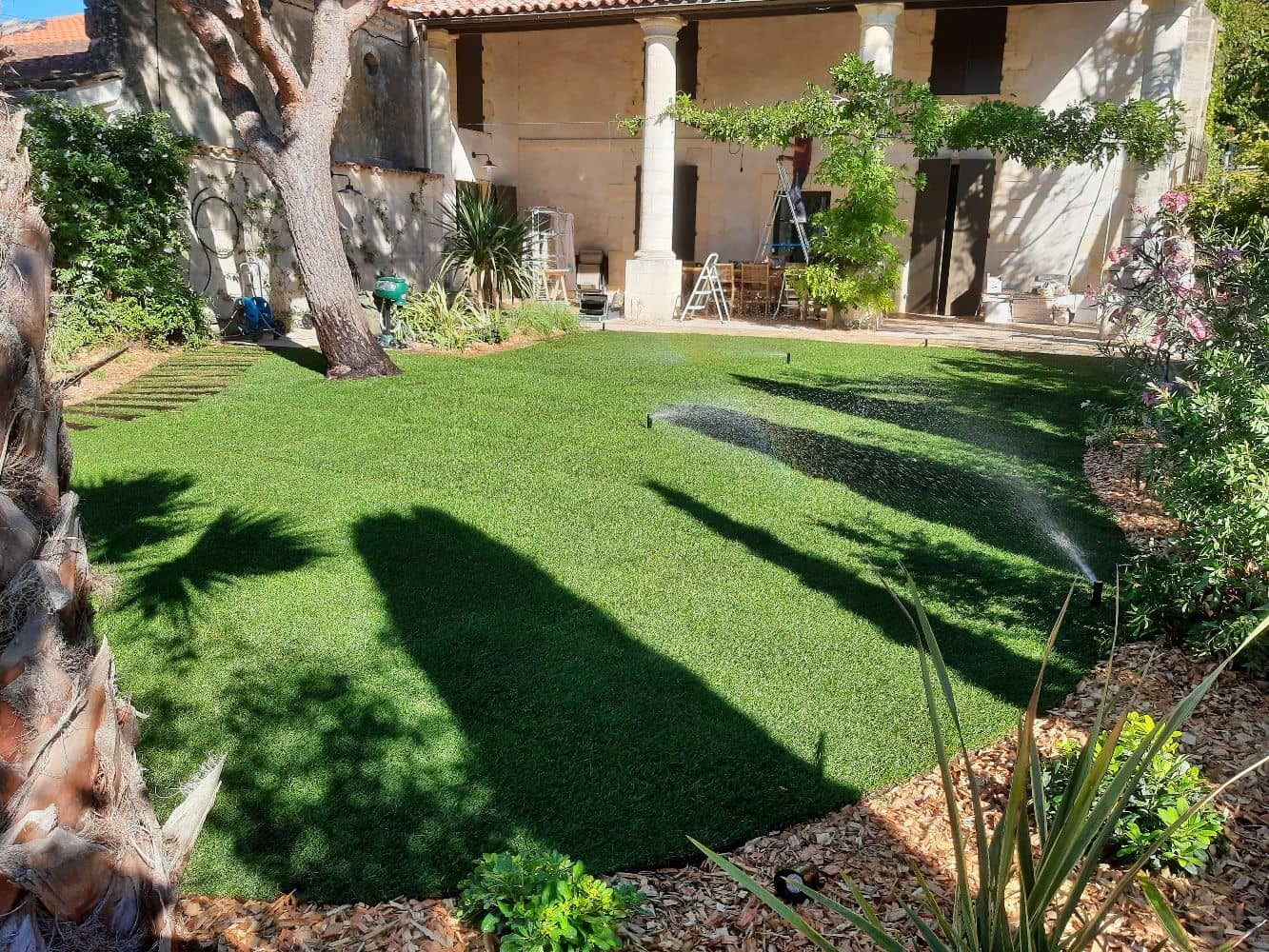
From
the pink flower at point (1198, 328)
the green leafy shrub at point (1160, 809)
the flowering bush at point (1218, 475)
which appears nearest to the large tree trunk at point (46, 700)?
the green leafy shrub at point (1160, 809)

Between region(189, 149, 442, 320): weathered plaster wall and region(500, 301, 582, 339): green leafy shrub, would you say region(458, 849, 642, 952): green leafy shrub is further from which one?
region(189, 149, 442, 320): weathered plaster wall

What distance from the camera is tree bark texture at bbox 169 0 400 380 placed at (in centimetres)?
1006

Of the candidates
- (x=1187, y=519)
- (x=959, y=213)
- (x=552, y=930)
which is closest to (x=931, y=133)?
(x=959, y=213)

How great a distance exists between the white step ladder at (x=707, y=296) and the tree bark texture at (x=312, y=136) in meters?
7.05

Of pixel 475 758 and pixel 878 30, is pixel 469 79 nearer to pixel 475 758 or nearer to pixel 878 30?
pixel 878 30

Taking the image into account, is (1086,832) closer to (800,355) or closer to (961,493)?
(961,493)

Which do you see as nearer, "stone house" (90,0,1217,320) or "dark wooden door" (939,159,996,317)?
"stone house" (90,0,1217,320)

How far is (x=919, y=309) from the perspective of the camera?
18.4 metres

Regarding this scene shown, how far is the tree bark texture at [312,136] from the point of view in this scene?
1006 cm

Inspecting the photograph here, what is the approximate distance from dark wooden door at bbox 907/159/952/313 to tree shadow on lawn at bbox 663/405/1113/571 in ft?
34.4

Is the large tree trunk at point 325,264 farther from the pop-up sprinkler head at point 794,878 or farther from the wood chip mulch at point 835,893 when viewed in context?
the pop-up sprinkler head at point 794,878

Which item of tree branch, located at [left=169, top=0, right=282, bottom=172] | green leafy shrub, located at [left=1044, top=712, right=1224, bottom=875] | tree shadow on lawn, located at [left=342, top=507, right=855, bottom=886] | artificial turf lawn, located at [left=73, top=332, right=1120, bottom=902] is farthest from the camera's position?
tree branch, located at [left=169, top=0, right=282, bottom=172]

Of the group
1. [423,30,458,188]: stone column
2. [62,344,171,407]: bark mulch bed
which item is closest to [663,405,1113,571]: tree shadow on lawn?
[62,344,171,407]: bark mulch bed

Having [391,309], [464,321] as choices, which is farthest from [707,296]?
[391,309]
